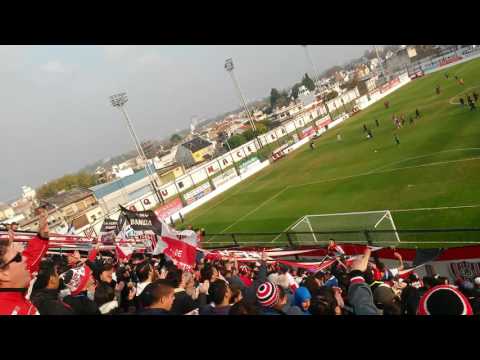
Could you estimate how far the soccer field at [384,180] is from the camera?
1670 cm

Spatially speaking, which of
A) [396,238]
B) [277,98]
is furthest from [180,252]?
[277,98]

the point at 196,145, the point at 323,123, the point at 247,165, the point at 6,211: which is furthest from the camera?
the point at 196,145

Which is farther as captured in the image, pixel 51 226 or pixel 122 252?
pixel 51 226

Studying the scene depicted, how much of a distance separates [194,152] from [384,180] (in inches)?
2580

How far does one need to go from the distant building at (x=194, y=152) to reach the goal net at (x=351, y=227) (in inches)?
2639

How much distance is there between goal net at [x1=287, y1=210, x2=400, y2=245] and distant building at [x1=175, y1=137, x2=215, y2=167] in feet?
220

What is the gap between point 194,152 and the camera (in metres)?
84.9

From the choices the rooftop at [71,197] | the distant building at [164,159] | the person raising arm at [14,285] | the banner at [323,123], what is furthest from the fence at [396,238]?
the distant building at [164,159]

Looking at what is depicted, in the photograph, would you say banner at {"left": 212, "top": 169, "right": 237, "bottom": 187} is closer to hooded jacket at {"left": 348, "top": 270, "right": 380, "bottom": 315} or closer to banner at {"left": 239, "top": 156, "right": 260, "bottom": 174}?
banner at {"left": 239, "top": 156, "right": 260, "bottom": 174}

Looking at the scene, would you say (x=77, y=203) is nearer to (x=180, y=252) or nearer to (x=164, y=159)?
(x=180, y=252)

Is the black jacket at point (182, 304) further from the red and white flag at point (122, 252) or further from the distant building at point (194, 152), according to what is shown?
the distant building at point (194, 152)
